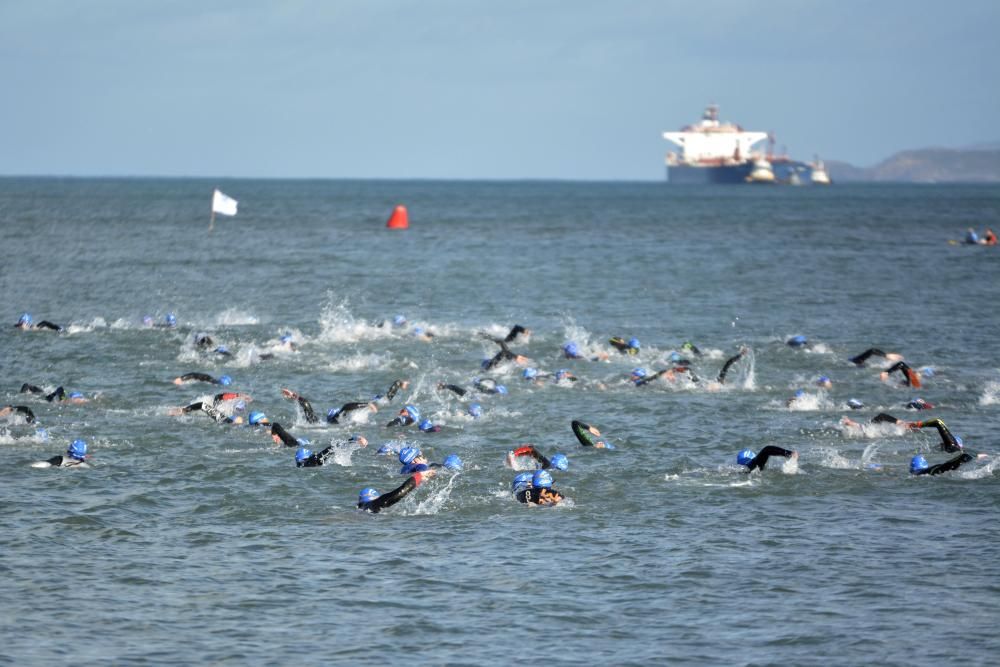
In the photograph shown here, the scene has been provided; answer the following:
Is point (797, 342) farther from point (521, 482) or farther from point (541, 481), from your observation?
point (541, 481)

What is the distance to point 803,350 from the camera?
40.3 meters

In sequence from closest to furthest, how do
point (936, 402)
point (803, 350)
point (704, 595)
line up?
point (704, 595) → point (936, 402) → point (803, 350)

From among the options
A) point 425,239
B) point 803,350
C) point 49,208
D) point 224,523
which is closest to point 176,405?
point 224,523

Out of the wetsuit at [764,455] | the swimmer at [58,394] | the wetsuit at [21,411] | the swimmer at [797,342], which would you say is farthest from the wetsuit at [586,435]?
the swimmer at [797,342]

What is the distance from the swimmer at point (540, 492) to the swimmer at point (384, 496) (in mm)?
1839

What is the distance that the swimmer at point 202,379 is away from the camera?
32.8 m

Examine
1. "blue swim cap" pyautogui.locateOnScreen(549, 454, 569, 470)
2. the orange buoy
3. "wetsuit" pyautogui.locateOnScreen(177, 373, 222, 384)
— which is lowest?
"wetsuit" pyautogui.locateOnScreen(177, 373, 222, 384)

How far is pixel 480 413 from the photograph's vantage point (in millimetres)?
30141

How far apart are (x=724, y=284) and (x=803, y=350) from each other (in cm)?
2361

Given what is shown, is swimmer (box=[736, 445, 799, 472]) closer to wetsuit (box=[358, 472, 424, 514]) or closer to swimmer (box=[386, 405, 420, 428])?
wetsuit (box=[358, 472, 424, 514])

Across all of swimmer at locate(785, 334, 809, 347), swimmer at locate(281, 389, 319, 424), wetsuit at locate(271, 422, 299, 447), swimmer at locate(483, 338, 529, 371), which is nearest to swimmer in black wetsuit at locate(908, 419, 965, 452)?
wetsuit at locate(271, 422, 299, 447)

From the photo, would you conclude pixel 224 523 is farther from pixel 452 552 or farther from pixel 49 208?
pixel 49 208

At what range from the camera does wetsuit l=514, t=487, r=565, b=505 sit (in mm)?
22281

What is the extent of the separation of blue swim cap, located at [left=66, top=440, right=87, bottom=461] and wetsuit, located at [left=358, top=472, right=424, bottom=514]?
6.15 meters
